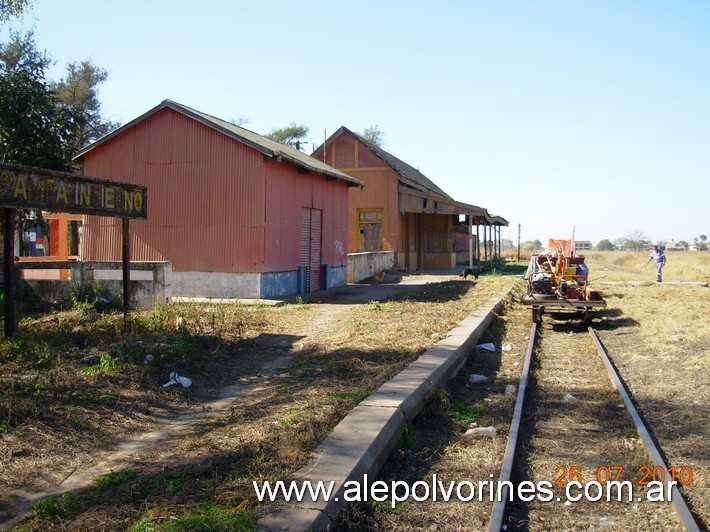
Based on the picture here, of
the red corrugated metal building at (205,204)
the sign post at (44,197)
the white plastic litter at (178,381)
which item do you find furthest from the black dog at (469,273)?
the white plastic litter at (178,381)

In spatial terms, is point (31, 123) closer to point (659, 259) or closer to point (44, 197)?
point (44, 197)

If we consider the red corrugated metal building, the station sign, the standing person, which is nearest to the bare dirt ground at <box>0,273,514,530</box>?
the station sign

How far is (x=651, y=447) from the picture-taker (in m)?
5.65

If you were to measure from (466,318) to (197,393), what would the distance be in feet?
24.2

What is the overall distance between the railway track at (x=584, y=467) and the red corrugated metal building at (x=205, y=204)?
10120 millimetres

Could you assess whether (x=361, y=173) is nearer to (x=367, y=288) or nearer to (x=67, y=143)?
(x=367, y=288)

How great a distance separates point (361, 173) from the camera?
107 feet

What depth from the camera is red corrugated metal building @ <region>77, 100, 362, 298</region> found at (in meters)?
17.0

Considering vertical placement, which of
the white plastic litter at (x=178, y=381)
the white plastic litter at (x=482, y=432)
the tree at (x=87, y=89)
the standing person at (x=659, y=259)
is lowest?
the white plastic litter at (x=482, y=432)

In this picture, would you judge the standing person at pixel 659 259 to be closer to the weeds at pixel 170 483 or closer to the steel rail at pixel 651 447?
the steel rail at pixel 651 447

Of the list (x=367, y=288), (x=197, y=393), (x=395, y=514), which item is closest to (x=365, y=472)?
(x=395, y=514)

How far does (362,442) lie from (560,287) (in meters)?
11.0

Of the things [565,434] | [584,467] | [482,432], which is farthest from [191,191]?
[584,467]

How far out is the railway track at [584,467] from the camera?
4.45 m
